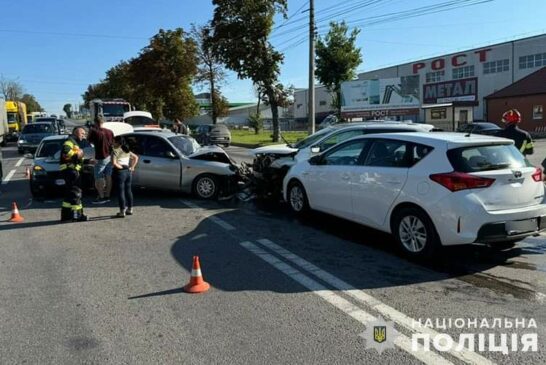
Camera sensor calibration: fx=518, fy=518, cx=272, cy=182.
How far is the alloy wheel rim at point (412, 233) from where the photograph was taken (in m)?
6.34

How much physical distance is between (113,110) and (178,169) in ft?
79.0

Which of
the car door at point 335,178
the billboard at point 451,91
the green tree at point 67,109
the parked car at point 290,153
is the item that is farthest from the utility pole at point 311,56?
the green tree at point 67,109

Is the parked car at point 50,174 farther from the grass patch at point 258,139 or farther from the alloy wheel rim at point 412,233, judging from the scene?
the grass patch at point 258,139

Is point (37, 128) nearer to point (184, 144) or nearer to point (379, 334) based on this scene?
point (184, 144)

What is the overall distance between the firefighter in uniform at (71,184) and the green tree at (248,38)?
26.7m

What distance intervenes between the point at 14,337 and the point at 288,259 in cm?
325

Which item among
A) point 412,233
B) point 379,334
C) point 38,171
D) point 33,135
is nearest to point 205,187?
point 38,171

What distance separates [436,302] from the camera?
5020mm

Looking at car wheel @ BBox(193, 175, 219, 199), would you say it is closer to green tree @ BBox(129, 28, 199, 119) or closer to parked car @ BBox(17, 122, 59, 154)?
parked car @ BBox(17, 122, 59, 154)

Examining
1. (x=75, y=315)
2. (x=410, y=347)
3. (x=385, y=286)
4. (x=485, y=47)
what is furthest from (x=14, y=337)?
(x=485, y=47)

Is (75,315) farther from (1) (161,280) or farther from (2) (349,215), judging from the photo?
(2) (349,215)

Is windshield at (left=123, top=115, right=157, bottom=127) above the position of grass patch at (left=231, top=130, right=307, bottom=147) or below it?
above

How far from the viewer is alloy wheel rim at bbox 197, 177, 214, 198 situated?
11.5 m

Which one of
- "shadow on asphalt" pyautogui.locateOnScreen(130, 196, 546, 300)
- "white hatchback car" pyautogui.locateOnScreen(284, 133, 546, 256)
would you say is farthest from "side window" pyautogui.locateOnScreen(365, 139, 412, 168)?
"shadow on asphalt" pyautogui.locateOnScreen(130, 196, 546, 300)
